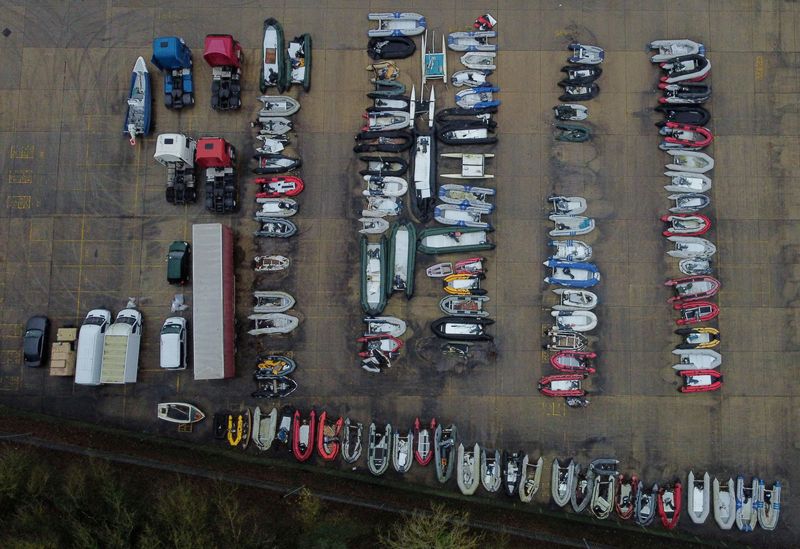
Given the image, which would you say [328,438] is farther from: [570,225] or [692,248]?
[692,248]

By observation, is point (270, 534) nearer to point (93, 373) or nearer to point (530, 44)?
point (93, 373)

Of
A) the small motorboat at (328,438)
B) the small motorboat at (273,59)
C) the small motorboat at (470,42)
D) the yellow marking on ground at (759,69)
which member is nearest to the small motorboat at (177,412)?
the small motorboat at (328,438)

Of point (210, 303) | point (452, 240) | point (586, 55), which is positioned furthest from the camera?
point (586, 55)

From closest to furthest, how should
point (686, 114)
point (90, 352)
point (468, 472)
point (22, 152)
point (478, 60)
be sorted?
point (90, 352), point (468, 472), point (686, 114), point (478, 60), point (22, 152)

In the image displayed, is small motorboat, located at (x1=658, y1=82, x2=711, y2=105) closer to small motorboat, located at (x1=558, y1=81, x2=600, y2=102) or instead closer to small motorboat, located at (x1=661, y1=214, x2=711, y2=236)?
small motorboat, located at (x1=558, y1=81, x2=600, y2=102)

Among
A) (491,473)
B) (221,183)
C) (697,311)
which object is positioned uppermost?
(221,183)

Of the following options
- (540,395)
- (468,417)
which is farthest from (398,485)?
(540,395)

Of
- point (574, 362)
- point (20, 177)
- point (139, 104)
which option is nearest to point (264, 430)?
point (574, 362)
